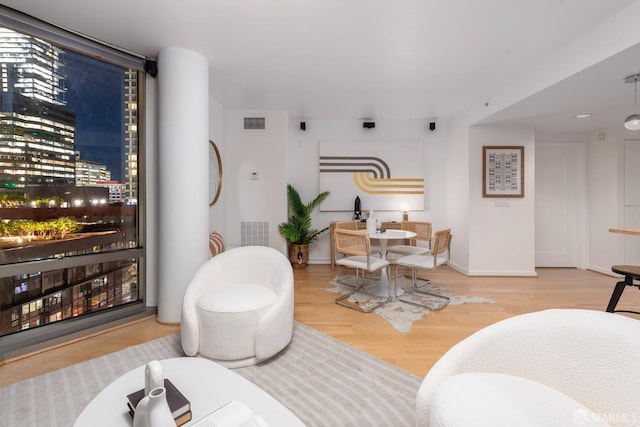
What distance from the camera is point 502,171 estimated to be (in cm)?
447

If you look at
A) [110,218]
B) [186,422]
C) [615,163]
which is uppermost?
[615,163]

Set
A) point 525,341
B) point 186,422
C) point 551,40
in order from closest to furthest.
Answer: point 186,422 < point 525,341 < point 551,40

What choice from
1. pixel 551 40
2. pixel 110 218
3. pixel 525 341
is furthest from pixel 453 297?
pixel 110 218

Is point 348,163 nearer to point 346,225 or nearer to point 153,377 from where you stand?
point 346,225

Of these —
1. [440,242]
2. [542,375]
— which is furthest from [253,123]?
[542,375]

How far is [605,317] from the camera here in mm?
1074

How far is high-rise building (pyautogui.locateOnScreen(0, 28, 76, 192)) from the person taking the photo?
211 cm

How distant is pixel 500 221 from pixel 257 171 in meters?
4.11

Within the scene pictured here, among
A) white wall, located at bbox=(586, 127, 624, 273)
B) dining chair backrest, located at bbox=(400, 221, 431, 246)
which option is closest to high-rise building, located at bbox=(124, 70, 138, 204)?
dining chair backrest, located at bbox=(400, 221, 431, 246)

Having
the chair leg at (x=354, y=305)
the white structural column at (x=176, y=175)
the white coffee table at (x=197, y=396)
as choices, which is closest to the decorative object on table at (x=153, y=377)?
the white coffee table at (x=197, y=396)

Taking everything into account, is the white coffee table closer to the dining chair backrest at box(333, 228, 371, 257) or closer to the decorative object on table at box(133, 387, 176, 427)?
the decorative object on table at box(133, 387, 176, 427)

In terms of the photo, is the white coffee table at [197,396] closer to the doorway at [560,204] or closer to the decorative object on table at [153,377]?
the decorative object on table at [153,377]

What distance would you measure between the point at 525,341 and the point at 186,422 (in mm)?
1360

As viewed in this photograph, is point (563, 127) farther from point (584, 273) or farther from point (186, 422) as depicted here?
point (186, 422)
